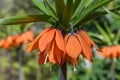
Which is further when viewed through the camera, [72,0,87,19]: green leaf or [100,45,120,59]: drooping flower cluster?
[100,45,120,59]: drooping flower cluster

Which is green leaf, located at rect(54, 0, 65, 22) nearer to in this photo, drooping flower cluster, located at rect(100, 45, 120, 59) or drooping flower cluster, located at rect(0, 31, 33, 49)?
drooping flower cluster, located at rect(100, 45, 120, 59)

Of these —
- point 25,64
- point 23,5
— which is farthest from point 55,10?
point 25,64

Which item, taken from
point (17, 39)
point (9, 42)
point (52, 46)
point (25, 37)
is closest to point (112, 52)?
point (25, 37)

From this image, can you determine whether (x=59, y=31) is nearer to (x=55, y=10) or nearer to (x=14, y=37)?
(x=55, y=10)

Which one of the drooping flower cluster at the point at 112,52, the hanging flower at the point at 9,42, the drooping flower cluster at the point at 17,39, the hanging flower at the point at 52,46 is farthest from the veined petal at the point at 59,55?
the hanging flower at the point at 9,42

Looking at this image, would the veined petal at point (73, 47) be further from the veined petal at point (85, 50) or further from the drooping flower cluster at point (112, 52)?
the drooping flower cluster at point (112, 52)

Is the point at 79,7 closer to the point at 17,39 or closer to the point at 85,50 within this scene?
the point at 85,50

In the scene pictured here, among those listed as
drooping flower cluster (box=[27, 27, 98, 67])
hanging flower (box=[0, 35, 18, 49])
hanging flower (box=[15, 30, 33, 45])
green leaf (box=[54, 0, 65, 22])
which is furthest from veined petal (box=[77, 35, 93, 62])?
hanging flower (box=[0, 35, 18, 49])
